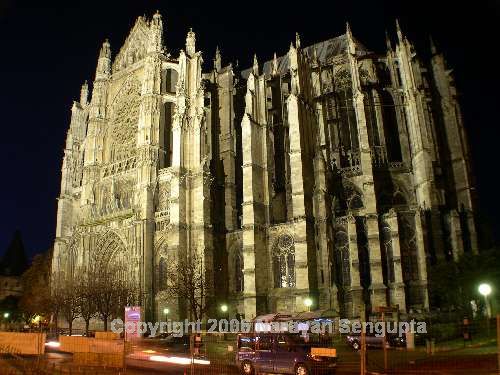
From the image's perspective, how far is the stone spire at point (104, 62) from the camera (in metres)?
47.8

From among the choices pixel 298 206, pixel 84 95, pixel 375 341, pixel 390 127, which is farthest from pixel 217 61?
pixel 375 341

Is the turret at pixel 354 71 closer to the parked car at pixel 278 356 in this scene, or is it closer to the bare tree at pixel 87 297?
the bare tree at pixel 87 297

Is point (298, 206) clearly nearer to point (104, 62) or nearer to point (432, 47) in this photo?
point (432, 47)

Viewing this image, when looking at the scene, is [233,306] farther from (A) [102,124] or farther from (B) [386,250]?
(A) [102,124]

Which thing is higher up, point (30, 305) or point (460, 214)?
point (460, 214)

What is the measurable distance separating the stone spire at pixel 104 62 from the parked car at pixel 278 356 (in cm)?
3942

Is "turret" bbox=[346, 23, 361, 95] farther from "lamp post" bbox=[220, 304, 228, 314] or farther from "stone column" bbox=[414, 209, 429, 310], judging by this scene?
"lamp post" bbox=[220, 304, 228, 314]

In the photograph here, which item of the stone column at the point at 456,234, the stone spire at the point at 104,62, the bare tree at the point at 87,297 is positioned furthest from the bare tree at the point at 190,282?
the stone spire at the point at 104,62

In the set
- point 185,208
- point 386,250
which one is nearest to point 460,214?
point 386,250

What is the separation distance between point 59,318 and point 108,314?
10.2m

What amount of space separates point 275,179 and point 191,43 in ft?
49.4

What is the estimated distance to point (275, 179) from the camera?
39875 millimetres

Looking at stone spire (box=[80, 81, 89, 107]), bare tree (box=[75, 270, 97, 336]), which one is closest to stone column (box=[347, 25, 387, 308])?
bare tree (box=[75, 270, 97, 336])

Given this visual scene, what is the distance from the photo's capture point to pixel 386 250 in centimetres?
3144
